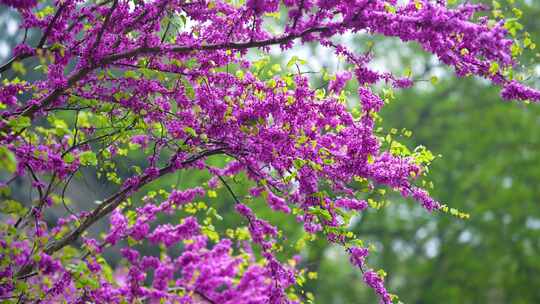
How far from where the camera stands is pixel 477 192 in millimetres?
16109

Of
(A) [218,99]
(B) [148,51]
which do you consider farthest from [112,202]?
(B) [148,51]

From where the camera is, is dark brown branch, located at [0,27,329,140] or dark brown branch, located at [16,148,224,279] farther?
dark brown branch, located at [16,148,224,279]

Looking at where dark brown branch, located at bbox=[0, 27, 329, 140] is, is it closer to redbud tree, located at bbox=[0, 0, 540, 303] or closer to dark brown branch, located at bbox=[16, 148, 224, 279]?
redbud tree, located at bbox=[0, 0, 540, 303]

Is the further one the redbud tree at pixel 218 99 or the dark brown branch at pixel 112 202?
the dark brown branch at pixel 112 202

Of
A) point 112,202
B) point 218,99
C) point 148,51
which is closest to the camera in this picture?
point 148,51

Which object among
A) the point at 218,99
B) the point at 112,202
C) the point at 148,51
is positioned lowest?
the point at 112,202

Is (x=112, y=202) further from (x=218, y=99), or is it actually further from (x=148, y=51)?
(x=148, y=51)

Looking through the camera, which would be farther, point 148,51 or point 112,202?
point 112,202

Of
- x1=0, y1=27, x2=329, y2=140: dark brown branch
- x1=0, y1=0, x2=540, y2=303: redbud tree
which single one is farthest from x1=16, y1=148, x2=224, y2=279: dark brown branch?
x1=0, y1=27, x2=329, y2=140: dark brown branch

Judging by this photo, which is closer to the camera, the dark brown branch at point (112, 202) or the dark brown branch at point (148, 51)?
the dark brown branch at point (148, 51)

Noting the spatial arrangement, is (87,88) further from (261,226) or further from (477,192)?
(477,192)

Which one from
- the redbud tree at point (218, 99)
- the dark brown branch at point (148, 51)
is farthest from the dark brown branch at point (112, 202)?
the dark brown branch at point (148, 51)

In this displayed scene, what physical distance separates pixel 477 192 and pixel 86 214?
45.0 ft

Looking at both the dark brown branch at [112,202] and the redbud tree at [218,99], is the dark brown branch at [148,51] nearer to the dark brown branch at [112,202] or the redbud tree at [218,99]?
the redbud tree at [218,99]
